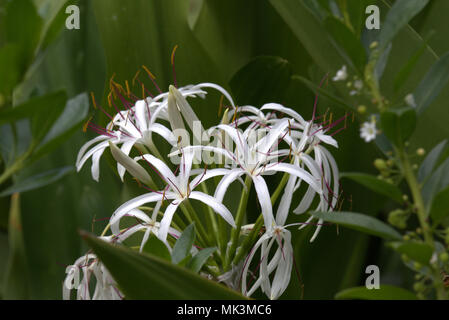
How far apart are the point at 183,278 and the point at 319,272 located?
0.76ft

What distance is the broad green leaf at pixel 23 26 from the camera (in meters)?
0.20

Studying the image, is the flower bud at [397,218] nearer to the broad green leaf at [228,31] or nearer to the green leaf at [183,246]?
the green leaf at [183,246]

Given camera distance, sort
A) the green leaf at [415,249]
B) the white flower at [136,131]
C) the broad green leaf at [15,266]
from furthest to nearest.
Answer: the broad green leaf at [15,266]
the white flower at [136,131]
the green leaf at [415,249]

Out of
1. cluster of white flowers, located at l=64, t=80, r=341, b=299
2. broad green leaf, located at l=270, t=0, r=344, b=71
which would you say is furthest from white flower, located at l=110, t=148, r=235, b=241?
broad green leaf, located at l=270, t=0, r=344, b=71

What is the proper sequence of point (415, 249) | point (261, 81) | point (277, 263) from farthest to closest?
point (261, 81) < point (277, 263) < point (415, 249)

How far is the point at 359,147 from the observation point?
1.25 ft

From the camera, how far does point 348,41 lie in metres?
0.17

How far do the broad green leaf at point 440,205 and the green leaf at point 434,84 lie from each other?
31 millimetres

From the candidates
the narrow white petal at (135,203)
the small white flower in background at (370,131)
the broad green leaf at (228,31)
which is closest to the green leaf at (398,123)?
the small white flower in background at (370,131)

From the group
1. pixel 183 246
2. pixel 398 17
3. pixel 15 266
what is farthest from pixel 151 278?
pixel 15 266

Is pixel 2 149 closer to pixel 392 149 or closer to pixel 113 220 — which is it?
pixel 113 220

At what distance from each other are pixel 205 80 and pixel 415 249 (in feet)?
0.78

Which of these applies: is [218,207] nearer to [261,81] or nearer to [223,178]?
[223,178]
